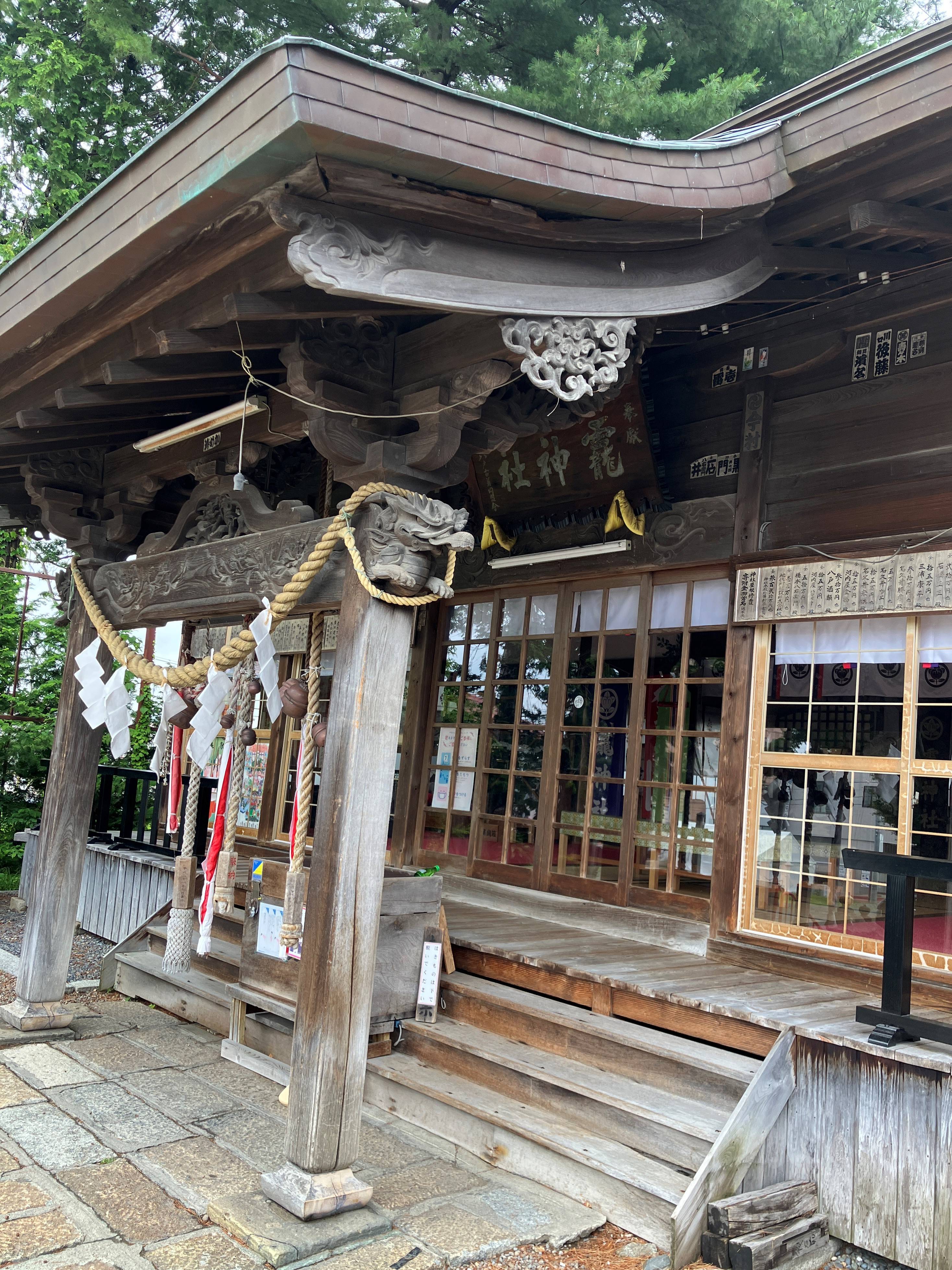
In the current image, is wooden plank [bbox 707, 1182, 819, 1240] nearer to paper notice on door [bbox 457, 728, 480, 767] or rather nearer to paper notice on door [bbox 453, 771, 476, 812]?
paper notice on door [bbox 453, 771, 476, 812]

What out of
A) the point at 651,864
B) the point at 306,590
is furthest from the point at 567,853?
the point at 306,590

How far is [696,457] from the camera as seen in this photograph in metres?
5.77

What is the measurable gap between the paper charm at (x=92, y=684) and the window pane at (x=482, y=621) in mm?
2792

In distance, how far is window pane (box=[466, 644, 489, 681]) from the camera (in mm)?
7090

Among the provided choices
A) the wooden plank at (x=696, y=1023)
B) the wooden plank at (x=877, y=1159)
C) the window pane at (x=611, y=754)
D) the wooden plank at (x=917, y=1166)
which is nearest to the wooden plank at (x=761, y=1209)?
the wooden plank at (x=877, y=1159)

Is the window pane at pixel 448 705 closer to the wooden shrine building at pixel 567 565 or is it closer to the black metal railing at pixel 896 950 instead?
the wooden shrine building at pixel 567 565

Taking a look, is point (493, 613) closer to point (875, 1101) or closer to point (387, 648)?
point (387, 648)

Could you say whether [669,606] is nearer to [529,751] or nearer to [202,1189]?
[529,751]

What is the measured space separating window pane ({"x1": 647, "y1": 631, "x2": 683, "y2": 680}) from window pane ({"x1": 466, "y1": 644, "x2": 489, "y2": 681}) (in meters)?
1.44

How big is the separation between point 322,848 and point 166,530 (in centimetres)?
373

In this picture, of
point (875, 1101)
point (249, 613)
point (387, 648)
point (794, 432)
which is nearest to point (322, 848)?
point (387, 648)

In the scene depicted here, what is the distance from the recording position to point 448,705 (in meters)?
7.36

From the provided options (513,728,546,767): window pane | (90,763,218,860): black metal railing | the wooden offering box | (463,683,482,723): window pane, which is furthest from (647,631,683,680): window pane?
(90,763,218,860): black metal railing

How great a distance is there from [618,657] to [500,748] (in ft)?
→ 3.89
